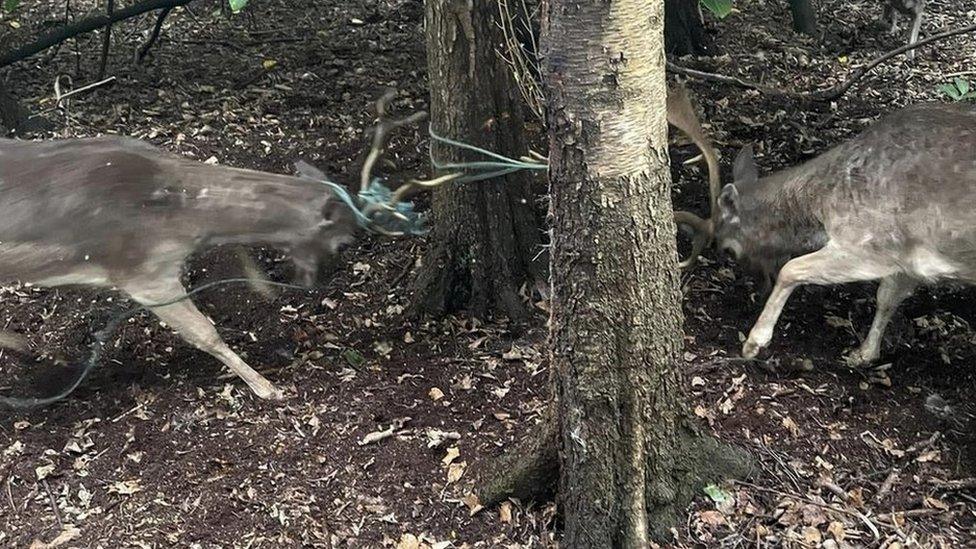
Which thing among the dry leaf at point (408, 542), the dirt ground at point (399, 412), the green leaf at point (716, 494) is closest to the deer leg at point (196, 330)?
the dirt ground at point (399, 412)

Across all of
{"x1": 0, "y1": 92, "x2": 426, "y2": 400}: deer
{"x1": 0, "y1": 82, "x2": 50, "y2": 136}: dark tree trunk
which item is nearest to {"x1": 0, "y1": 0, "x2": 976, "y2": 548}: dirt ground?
{"x1": 0, "y1": 92, "x2": 426, "y2": 400}: deer

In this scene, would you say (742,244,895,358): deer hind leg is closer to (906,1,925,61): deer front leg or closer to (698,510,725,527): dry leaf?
(698,510,725,527): dry leaf

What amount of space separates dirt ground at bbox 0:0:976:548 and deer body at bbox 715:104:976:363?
32 centimetres

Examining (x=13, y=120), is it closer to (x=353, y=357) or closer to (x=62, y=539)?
(x=353, y=357)

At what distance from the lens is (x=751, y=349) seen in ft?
15.3

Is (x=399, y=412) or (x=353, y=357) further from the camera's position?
(x=353, y=357)

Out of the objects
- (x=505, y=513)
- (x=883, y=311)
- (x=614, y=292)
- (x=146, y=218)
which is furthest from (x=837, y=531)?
(x=146, y=218)

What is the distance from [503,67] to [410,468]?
2059 mm

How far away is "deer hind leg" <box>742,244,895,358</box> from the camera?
4.59m

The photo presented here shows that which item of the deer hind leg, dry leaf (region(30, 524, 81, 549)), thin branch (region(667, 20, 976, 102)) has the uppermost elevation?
thin branch (region(667, 20, 976, 102))

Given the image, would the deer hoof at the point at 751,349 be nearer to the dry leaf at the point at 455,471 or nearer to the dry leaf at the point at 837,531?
the dry leaf at the point at 837,531

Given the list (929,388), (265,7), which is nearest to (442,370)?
(929,388)

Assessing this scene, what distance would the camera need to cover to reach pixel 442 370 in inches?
185

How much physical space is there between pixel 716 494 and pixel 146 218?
9.90 ft
